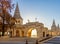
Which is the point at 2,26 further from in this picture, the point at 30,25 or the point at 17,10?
the point at 17,10

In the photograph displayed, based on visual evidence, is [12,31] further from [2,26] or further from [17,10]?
[2,26]

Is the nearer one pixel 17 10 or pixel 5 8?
pixel 5 8

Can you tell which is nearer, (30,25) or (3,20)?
(3,20)

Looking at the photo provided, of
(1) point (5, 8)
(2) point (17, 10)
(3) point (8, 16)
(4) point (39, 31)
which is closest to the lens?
(1) point (5, 8)

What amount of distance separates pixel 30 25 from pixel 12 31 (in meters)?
8.11

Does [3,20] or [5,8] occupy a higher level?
[5,8]

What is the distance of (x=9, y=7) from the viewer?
43344 millimetres

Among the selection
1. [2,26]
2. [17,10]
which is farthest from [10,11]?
[17,10]

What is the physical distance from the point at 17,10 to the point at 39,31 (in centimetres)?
2117

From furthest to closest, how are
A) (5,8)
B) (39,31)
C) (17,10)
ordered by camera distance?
1. (17,10)
2. (39,31)
3. (5,8)

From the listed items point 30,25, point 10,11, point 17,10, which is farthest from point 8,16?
point 17,10

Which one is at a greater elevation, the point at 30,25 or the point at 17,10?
the point at 17,10

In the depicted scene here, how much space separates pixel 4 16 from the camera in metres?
43.1

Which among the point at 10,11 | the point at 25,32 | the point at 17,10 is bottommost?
the point at 25,32
